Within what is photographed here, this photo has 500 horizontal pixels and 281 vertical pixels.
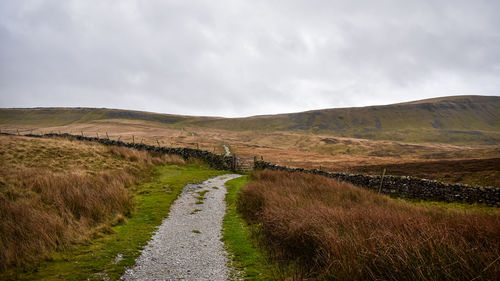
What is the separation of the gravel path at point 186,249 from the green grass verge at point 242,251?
271 mm

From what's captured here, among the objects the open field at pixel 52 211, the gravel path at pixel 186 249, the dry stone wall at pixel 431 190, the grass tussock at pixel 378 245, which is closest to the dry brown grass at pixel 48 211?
the open field at pixel 52 211

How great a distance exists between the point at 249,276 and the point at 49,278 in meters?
4.09

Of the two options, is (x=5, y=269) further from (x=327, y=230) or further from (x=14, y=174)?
(x=14, y=174)

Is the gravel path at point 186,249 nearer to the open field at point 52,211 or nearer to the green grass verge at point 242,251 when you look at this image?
the green grass verge at point 242,251

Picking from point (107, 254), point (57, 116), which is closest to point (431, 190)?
point (107, 254)

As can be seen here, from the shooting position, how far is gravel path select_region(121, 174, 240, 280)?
5.83m

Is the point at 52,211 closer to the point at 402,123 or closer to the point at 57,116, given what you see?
the point at 402,123

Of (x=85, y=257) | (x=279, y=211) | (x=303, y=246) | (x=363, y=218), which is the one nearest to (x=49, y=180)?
(x=85, y=257)

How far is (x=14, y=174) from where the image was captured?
1184 cm

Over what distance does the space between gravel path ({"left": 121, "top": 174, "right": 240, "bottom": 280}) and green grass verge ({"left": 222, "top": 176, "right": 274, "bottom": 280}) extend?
10.7 inches

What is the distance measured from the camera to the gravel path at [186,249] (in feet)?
19.1

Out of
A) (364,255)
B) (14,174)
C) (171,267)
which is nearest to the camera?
(364,255)

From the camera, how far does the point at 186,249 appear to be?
7.36m

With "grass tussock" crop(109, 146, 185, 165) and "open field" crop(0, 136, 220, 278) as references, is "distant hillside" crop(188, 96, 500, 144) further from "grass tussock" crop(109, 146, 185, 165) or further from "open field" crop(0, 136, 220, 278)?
"open field" crop(0, 136, 220, 278)
